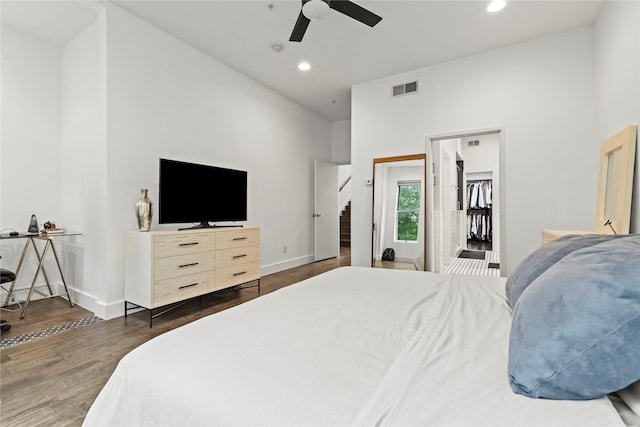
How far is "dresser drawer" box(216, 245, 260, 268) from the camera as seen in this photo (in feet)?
10.8

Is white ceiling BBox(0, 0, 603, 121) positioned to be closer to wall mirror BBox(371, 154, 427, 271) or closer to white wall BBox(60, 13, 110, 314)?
white wall BBox(60, 13, 110, 314)

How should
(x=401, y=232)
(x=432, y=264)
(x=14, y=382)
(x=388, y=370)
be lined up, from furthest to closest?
(x=401, y=232) < (x=432, y=264) < (x=14, y=382) < (x=388, y=370)

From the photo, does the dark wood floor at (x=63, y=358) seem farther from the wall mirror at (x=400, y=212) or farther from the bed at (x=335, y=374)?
the wall mirror at (x=400, y=212)

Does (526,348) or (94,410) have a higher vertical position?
(526,348)

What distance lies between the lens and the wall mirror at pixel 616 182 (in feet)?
7.75

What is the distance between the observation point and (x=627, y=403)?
0.61m

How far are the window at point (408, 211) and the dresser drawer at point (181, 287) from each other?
2.63 m

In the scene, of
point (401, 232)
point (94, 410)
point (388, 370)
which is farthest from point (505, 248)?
point (94, 410)

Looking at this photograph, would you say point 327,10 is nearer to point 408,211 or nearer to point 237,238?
point 237,238

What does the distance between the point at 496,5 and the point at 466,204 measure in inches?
212

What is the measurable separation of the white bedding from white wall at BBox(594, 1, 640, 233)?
2380 millimetres

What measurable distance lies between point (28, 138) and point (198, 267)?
237 cm

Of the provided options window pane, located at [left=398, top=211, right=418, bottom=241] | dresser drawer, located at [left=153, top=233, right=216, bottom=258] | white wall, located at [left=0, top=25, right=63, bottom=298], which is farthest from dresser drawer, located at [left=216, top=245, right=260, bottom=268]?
window pane, located at [left=398, top=211, right=418, bottom=241]

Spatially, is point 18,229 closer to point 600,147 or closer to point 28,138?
point 28,138
